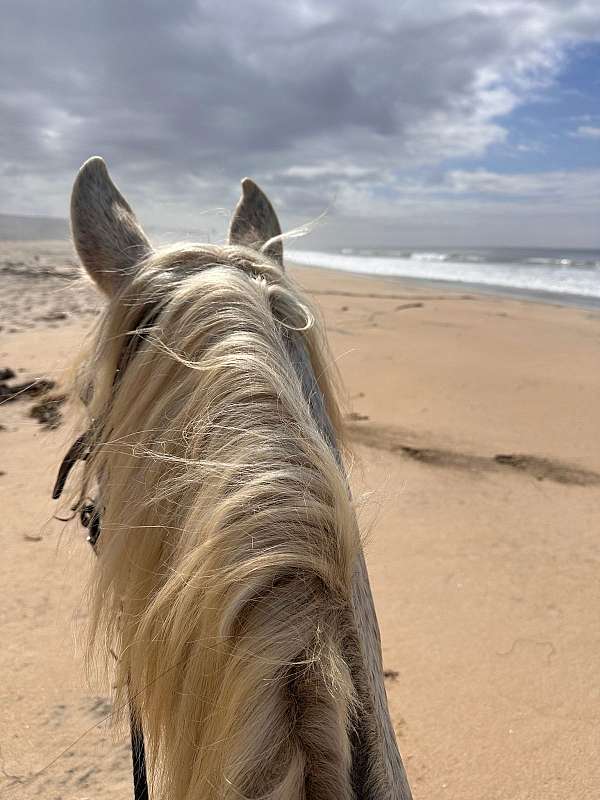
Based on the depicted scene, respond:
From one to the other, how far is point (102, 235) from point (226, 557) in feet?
2.56

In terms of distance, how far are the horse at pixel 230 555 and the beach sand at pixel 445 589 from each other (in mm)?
240

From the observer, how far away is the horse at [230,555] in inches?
24.4

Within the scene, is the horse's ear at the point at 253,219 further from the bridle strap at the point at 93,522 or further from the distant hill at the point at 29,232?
the distant hill at the point at 29,232

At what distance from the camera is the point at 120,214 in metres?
1.18

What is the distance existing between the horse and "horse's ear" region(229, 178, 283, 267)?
0.40m

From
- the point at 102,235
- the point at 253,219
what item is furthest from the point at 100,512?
the point at 253,219

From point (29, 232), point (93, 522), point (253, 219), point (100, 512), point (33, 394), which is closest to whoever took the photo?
point (100, 512)

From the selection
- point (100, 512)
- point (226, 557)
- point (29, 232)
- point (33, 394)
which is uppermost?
point (29, 232)

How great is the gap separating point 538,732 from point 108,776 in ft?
4.90

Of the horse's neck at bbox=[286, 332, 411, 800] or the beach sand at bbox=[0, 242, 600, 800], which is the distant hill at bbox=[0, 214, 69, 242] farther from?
the horse's neck at bbox=[286, 332, 411, 800]

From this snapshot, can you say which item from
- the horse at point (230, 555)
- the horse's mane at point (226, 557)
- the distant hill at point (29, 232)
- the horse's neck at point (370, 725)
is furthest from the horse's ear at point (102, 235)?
the distant hill at point (29, 232)

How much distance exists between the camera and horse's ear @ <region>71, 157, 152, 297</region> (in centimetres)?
112

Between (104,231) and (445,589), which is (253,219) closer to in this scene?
(104,231)

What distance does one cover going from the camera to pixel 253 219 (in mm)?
1438
